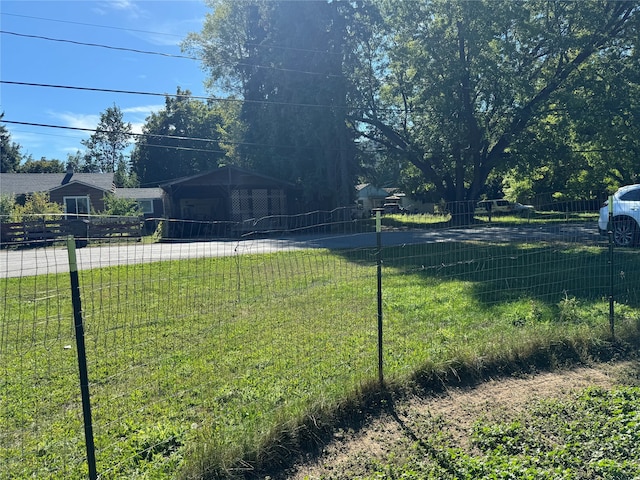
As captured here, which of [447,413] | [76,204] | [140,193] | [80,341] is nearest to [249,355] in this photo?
[447,413]

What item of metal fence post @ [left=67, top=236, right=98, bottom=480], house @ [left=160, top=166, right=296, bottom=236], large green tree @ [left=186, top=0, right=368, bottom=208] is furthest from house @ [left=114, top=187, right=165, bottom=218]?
metal fence post @ [left=67, top=236, right=98, bottom=480]

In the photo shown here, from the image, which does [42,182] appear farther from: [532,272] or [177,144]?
[532,272]

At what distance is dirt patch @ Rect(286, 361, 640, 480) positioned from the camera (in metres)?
3.04

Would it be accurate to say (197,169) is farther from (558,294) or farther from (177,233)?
(558,294)

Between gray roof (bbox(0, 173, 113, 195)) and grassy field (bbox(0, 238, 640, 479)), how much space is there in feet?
87.5

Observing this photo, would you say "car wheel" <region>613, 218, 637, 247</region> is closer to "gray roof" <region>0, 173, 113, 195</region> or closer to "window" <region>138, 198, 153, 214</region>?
"gray roof" <region>0, 173, 113, 195</region>

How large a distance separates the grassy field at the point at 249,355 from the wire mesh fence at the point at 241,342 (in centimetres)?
2

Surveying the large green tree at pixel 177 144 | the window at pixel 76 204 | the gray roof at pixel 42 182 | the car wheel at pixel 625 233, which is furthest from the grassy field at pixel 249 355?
the large green tree at pixel 177 144

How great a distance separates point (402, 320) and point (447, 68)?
1959cm

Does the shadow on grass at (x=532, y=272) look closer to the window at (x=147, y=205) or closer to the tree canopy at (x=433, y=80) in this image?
the tree canopy at (x=433, y=80)

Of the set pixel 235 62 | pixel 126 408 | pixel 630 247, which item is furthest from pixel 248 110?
pixel 126 408

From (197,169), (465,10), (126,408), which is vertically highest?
(465,10)

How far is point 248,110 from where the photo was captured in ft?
93.0

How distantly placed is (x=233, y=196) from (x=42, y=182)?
619 inches
